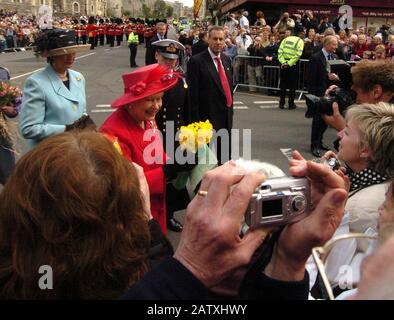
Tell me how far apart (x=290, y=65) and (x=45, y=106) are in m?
8.11

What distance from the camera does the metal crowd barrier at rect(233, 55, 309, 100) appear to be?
11.7 meters

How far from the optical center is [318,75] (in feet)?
26.2

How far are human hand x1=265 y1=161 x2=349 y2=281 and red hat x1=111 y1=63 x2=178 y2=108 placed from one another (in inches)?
75.7

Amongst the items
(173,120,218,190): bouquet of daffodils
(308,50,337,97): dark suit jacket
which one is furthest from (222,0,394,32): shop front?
(173,120,218,190): bouquet of daffodils

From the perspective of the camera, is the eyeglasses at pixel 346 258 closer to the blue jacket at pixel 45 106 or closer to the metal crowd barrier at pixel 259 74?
the blue jacket at pixel 45 106

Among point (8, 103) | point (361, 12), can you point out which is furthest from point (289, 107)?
point (361, 12)

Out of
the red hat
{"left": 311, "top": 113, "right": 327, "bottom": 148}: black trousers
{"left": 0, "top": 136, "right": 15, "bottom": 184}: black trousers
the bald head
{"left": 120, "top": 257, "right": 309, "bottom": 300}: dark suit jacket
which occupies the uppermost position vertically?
the bald head

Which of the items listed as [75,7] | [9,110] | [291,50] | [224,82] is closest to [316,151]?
[224,82]

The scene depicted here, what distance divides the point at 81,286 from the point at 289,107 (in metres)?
9.87

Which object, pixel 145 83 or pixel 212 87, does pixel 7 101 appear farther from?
pixel 212 87

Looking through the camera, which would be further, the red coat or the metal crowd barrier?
the metal crowd barrier

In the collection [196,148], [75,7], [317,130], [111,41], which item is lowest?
[317,130]

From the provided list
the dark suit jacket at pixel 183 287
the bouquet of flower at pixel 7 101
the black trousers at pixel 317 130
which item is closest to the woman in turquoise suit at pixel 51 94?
the bouquet of flower at pixel 7 101

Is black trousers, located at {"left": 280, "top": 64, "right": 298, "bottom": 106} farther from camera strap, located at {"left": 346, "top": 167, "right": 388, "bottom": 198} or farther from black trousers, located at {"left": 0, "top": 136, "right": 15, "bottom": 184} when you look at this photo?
camera strap, located at {"left": 346, "top": 167, "right": 388, "bottom": 198}
